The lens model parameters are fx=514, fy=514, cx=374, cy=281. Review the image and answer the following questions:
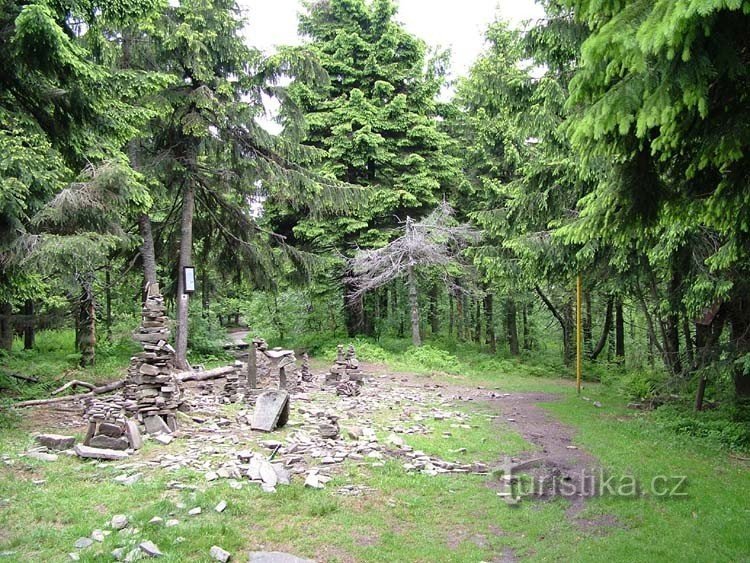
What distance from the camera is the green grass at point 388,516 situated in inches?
183

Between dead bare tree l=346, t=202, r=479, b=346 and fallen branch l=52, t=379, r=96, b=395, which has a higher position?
dead bare tree l=346, t=202, r=479, b=346

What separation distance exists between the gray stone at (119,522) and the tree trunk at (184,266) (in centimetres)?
940

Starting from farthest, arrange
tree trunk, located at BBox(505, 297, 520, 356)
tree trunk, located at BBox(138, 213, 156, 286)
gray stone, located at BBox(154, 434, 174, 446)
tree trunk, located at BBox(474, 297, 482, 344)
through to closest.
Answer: tree trunk, located at BBox(474, 297, 482, 344) < tree trunk, located at BBox(505, 297, 520, 356) < tree trunk, located at BBox(138, 213, 156, 286) < gray stone, located at BBox(154, 434, 174, 446)

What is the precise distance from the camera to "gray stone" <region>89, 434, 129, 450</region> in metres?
7.43

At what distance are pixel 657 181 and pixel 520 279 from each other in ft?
27.5

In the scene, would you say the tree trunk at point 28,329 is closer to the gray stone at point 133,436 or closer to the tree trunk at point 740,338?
the gray stone at point 133,436

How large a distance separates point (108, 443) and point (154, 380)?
132 cm

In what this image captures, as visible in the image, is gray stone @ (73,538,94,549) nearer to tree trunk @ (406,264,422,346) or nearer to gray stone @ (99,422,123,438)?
gray stone @ (99,422,123,438)

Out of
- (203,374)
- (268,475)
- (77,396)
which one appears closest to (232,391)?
(203,374)

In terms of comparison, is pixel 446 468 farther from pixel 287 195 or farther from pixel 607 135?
pixel 287 195

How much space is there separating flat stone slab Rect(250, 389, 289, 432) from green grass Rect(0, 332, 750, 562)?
1511 mm

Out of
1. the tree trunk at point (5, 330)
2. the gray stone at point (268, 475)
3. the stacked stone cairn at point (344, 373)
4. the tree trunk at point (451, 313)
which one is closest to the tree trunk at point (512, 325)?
the tree trunk at point (451, 313)

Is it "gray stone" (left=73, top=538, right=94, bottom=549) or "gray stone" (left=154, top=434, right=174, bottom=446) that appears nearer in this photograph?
"gray stone" (left=73, top=538, right=94, bottom=549)

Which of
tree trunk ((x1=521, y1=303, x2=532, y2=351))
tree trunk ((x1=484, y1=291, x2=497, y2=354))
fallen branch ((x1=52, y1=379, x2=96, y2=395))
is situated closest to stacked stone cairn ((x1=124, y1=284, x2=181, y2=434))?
fallen branch ((x1=52, y1=379, x2=96, y2=395))
